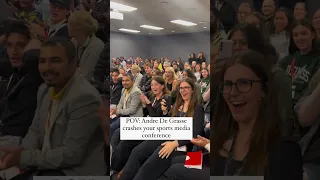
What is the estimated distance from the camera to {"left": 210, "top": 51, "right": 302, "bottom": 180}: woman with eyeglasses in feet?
6.10

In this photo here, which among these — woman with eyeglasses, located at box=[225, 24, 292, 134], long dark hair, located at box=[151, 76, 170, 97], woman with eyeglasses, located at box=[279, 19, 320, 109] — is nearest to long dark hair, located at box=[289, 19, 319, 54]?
woman with eyeglasses, located at box=[279, 19, 320, 109]

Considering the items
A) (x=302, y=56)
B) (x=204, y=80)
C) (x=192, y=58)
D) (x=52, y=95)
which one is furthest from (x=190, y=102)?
(x=52, y=95)

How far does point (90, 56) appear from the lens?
1.85m

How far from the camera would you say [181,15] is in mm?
2105

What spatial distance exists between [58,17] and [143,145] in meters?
0.93

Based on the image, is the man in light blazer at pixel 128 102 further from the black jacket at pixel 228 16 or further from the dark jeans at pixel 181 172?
the black jacket at pixel 228 16

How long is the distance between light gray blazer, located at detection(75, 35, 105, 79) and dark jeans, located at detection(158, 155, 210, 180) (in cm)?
80

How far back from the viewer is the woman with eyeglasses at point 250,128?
1.86m

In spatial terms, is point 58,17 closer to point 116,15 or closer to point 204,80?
point 116,15

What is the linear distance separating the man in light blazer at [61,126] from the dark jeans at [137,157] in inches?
11.9

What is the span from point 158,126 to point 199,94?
330mm

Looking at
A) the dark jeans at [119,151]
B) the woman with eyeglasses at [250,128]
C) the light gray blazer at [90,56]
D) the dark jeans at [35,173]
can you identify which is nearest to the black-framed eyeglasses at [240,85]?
the woman with eyeglasses at [250,128]

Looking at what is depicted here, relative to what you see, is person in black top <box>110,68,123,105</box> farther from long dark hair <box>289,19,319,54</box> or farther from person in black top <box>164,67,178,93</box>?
long dark hair <box>289,19,319,54</box>

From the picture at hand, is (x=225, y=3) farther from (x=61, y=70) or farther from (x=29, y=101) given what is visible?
(x=29, y=101)
